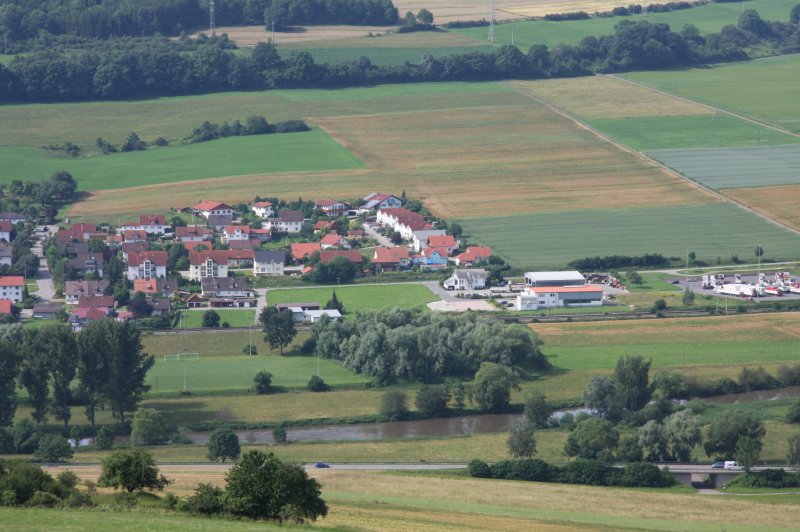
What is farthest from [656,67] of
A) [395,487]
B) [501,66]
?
[395,487]

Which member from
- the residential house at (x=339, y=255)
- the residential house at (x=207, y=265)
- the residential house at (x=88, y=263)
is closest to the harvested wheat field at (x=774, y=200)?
the residential house at (x=339, y=255)

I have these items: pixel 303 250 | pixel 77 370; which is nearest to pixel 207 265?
pixel 303 250

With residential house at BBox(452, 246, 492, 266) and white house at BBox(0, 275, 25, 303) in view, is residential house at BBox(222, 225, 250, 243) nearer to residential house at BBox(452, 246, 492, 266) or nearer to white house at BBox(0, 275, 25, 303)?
residential house at BBox(452, 246, 492, 266)

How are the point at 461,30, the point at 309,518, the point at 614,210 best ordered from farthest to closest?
the point at 461,30 < the point at 614,210 < the point at 309,518

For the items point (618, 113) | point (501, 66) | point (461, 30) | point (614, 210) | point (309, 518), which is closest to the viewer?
point (309, 518)

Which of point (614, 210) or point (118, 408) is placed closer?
point (118, 408)

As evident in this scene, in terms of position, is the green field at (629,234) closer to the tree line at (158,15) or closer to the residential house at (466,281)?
the residential house at (466,281)

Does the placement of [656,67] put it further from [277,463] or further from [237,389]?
[277,463]

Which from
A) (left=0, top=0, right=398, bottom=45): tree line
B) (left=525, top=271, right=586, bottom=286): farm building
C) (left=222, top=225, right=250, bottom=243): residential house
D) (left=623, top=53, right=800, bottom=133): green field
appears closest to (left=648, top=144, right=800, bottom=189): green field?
(left=623, top=53, right=800, bottom=133): green field

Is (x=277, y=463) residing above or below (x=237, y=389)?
above
